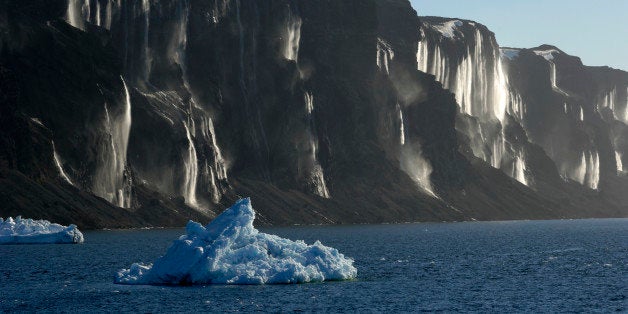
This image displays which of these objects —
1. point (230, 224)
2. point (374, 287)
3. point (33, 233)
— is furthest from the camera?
point (33, 233)

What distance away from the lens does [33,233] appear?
17850 cm

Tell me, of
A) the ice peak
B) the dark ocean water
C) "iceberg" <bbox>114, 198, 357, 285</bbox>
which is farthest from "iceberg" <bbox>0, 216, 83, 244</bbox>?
the ice peak

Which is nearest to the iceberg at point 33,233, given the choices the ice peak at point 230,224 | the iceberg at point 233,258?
the iceberg at point 233,258

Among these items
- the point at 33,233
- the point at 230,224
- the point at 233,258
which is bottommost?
the point at 33,233

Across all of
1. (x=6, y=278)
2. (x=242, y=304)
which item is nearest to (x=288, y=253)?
(x=242, y=304)

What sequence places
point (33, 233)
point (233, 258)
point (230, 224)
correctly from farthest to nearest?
point (33, 233) → point (233, 258) → point (230, 224)

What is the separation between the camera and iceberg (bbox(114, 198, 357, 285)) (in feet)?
329

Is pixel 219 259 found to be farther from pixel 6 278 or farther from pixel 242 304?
pixel 6 278

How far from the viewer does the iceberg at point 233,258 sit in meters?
100

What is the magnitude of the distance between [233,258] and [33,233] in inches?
3320

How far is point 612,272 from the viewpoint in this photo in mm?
125688

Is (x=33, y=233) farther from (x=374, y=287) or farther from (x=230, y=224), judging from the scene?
(x=374, y=287)

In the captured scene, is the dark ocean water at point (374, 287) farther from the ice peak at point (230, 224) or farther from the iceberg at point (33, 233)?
the iceberg at point (33, 233)

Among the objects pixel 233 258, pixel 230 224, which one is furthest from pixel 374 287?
pixel 230 224
